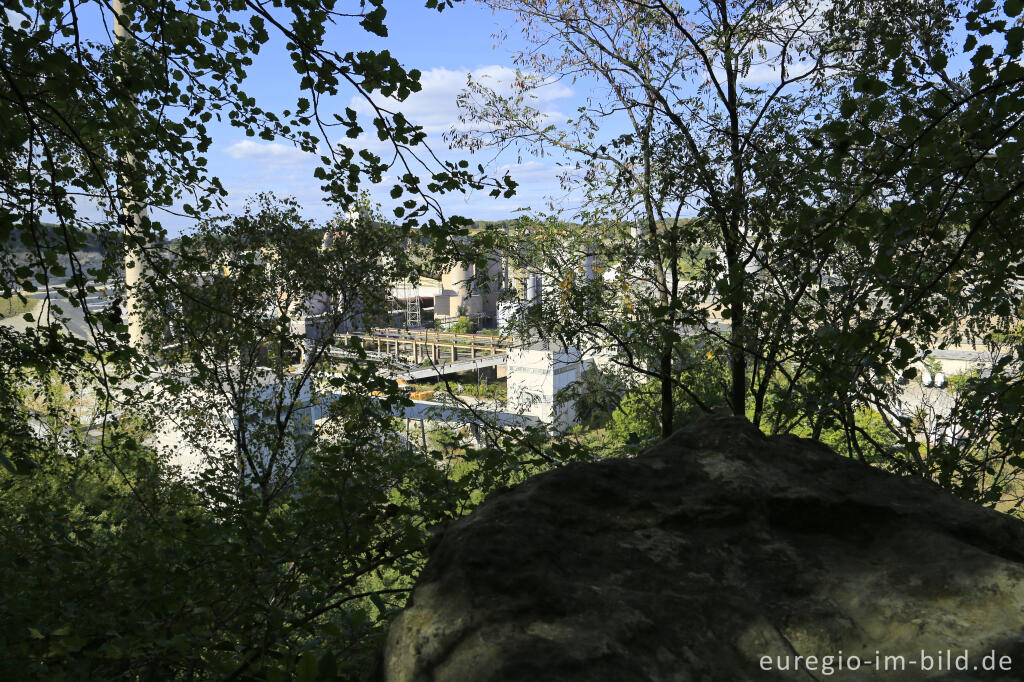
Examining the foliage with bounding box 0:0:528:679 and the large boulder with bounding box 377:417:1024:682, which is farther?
the foliage with bounding box 0:0:528:679

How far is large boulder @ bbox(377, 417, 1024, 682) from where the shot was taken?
6.20 ft

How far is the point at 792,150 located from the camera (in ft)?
21.4

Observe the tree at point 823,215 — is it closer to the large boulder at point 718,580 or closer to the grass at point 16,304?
the large boulder at point 718,580

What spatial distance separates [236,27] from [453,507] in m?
3.49

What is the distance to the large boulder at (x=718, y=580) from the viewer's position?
1891mm

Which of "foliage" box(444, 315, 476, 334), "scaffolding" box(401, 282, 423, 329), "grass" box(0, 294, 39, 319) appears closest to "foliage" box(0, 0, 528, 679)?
"grass" box(0, 294, 39, 319)

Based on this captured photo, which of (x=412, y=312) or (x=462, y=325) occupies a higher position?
(x=412, y=312)

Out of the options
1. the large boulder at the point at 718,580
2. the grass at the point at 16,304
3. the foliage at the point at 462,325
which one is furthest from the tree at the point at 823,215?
the foliage at the point at 462,325

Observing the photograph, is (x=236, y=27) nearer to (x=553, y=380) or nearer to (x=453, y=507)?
(x=453, y=507)

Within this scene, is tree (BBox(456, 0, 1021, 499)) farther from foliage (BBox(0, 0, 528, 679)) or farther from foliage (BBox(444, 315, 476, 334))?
foliage (BBox(444, 315, 476, 334))

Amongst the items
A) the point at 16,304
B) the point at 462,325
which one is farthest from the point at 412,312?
the point at 462,325

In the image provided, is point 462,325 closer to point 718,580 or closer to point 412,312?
point 412,312

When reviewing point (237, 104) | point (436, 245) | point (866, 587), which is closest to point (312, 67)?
point (436, 245)

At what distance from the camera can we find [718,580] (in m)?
2.26
